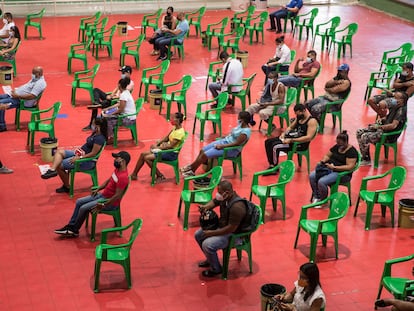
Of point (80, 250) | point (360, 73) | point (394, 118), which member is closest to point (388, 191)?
point (394, 118)

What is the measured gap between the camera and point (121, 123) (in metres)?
Result: 13.5

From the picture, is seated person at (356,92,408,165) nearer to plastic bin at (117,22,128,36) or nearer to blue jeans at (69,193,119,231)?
blue jeans at (69,193,119,231)

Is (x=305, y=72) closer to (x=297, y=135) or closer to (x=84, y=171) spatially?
(x=297, y=135)

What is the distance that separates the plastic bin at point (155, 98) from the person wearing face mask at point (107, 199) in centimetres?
518

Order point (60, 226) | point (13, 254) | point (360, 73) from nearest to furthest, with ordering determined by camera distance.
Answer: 1. point (13, 254)
2. point (60, 226)
3. point (360, 73)

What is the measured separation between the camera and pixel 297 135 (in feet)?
40.3

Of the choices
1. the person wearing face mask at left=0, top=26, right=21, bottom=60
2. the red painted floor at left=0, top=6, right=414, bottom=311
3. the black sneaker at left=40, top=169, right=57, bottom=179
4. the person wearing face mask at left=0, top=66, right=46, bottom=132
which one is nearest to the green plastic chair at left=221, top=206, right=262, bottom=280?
the red painted floor at left=0, top=6, right=414, bottom=311

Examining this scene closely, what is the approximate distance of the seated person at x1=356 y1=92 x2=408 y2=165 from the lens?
41.1 feet

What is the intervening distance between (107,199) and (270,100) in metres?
4.80

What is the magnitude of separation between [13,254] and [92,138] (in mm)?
2244

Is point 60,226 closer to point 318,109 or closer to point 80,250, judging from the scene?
point 80,250

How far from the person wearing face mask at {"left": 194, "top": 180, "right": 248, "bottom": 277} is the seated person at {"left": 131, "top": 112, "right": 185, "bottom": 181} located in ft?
8.23

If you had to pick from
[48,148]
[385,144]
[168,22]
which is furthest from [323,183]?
[168,22]

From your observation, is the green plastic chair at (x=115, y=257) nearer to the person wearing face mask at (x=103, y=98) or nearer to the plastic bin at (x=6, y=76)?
the person wearing face mask at (x=103, y=98)
